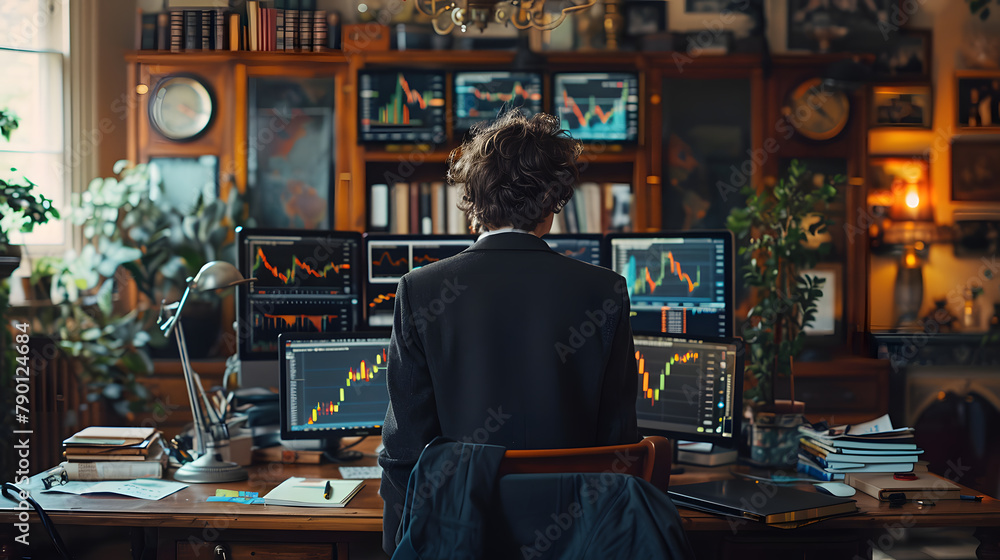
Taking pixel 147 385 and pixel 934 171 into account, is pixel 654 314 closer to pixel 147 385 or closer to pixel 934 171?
pixel 147 385

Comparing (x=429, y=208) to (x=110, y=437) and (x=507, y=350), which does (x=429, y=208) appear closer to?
(x=110, y=437)

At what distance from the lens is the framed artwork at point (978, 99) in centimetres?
401

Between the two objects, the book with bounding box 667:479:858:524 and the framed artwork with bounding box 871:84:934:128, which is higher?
the framed artwork with bounding box 871:84:934:128

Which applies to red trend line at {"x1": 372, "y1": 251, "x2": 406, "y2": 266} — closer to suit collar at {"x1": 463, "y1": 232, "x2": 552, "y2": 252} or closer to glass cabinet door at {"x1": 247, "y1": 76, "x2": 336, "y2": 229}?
suit collar at {"x1": 463, "y1": 232, "x2": 552, "y2": 252}

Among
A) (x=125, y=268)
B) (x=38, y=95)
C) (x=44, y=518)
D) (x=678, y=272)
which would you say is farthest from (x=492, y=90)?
(x=44, y=518)

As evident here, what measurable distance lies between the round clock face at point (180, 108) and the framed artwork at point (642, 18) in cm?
216

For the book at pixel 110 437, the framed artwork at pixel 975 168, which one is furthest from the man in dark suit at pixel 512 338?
the framed artwork at pixel 975 168

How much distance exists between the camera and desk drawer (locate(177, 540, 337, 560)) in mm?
1666

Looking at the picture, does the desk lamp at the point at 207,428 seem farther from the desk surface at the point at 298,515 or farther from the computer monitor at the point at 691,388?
the computer monitor at the point at 691,388

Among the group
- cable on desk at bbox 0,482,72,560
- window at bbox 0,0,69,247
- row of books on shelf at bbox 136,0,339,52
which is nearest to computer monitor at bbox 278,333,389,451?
cable on desk at bbox 0,482,72,560

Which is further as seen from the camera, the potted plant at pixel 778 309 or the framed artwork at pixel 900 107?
the framed artwork at pixel 900 107

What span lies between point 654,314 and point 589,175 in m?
1.68

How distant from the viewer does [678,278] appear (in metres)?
2.18

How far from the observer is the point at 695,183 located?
147 inches
